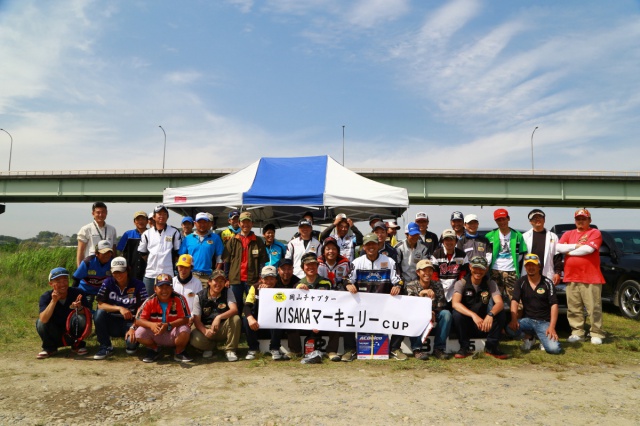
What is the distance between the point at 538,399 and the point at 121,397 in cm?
391

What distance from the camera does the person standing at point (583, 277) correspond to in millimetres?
6242

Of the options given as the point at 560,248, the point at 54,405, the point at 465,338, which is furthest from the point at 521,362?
the point at 54,405

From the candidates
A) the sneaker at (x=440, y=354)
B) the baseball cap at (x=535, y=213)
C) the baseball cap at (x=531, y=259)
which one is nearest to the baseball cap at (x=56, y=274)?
the sneaker at (x=440, y=354)

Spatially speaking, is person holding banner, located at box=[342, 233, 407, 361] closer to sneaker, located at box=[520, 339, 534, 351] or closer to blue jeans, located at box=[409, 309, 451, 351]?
blue jeans, located at box=[409, 309, 451, 351]

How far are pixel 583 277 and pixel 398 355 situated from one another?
3.13 m

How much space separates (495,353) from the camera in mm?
5590

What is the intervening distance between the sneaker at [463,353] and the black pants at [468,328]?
0.04 meters

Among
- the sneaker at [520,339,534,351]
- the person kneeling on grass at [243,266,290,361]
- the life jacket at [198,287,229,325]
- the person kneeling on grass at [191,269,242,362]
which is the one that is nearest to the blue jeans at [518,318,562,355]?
the sneaker at [520,339,534,351]

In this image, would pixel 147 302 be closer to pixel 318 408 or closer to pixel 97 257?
pixel 97 257

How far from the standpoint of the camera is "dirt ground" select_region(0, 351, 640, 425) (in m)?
3.59

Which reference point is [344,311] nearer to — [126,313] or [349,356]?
[349,356]

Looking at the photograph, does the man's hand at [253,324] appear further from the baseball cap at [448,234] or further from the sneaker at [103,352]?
the baseball cap at [448,234]

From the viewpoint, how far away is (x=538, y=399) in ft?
13.1

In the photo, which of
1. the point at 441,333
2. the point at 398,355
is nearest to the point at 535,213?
the point at 441,333
